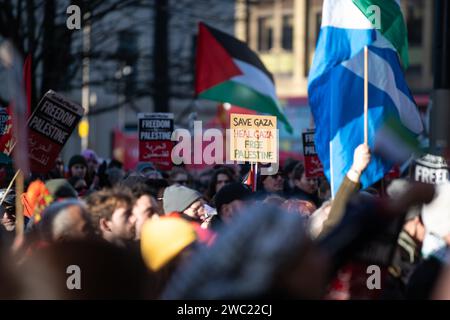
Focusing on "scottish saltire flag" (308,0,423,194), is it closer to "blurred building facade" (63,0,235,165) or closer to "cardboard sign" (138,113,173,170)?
"cardboard sign" (138,113,173,170)

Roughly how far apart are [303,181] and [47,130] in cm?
315

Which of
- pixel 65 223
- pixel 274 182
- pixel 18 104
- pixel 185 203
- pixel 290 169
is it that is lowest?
pixel 290 169

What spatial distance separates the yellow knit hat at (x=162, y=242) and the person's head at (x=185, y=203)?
2658 mm

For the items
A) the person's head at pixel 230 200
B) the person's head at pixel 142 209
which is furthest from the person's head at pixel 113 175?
the person's head at pixel 142 209

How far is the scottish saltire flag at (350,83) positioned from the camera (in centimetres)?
816

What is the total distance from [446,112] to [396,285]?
15.2 feet

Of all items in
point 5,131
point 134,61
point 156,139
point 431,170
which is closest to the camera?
point 431,170

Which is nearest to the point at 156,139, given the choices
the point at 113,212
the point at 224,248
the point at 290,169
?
the point at 290,169

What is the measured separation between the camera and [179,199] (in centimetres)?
761

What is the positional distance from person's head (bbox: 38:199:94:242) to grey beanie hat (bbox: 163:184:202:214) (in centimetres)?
240

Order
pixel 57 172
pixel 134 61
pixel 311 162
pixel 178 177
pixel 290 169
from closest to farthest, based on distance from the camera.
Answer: pixel 311 162 < pixel 178 177 < pixel 290 169 < pixel 57 172 < pixel 134 61

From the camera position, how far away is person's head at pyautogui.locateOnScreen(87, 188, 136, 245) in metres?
5.46

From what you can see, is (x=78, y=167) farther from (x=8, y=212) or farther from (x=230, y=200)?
(x=230, y=200)

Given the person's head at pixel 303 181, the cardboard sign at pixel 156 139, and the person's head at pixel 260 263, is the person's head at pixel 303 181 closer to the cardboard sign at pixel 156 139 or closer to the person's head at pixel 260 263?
the cardboard sign at pixel 156 139
